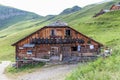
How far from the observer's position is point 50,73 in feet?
150

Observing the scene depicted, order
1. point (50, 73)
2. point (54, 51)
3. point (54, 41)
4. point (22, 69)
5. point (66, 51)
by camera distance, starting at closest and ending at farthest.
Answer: point (50, 73), point (22, 69), point (54, 41), point (54, 51), point (66, 51)

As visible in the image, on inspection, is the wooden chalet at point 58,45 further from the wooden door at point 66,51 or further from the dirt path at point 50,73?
the dirt path at point 50,73

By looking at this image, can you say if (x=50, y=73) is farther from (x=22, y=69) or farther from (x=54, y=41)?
(x=54, y=41)

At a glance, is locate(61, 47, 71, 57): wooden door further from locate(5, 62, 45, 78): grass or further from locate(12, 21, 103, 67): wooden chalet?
locate(5, 62, 45, 78): grass

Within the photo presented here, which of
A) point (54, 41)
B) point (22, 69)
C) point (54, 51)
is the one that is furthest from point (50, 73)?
point (54, 41)

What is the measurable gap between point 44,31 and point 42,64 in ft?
19.3

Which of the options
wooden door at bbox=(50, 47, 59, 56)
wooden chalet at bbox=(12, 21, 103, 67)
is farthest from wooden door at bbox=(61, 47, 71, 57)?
wooden door at bbox=(50, 47, 59, 56)

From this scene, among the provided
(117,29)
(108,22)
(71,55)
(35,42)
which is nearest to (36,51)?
→ (35,42)

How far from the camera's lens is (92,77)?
58.1ft

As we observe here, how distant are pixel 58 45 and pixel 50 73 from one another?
12.2 metres

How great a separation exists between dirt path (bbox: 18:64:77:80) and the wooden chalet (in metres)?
5.35

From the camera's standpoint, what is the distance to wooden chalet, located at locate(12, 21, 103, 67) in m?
56.7

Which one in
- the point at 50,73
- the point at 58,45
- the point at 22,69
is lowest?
the point at 50,73

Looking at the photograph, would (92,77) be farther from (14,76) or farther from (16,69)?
(16,69)
